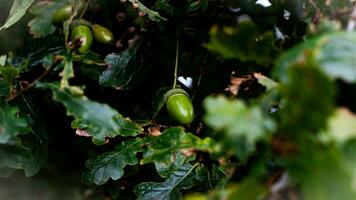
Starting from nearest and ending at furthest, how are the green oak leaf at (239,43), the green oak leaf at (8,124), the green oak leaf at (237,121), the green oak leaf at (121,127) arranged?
the green oak leaf at (237,121), the green oak leaf at (239,43), the green oak leaf at (8,124), the green oak leaf at (121,127)

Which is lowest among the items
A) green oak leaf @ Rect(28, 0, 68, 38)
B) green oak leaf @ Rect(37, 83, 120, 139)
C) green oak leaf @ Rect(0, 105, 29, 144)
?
green oak leaf @ Rect(0, 105, 29, 144)

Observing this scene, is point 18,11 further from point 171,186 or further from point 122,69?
point 171,186

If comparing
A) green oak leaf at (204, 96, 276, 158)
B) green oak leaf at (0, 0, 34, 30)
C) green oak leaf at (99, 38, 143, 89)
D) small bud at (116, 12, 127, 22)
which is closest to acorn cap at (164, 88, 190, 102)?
green oak leaf at (99, 38, 143, 89)

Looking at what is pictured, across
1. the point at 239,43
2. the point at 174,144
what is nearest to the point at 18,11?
the point at 174,144

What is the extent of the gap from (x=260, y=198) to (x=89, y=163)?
0.70m

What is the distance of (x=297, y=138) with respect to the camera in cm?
58

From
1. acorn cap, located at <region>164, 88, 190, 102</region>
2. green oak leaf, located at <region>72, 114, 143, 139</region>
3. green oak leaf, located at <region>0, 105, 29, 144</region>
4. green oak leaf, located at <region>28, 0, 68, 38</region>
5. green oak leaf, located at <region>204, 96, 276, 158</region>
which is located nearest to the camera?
green oak leaf, located at <region>204, 96, 276, 158</region>

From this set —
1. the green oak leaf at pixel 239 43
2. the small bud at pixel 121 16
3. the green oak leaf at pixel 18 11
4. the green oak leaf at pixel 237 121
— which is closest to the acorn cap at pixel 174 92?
the small bud at pixel 121 16

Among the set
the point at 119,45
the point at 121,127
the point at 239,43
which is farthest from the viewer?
the point at 119,45

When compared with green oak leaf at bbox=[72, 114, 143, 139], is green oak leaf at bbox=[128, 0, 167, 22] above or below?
above

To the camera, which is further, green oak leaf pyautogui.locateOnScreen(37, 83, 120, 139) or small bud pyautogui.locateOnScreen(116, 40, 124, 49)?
small bud pyautogui.locateOnScreen(116, 40, 124, 49)

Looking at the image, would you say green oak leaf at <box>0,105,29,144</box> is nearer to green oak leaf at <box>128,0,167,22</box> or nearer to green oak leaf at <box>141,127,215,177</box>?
green oak leaf at <box>141,127,215,177</box>

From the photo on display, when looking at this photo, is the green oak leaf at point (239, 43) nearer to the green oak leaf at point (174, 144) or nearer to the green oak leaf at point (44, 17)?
the green oak leaf at point (174, 144)

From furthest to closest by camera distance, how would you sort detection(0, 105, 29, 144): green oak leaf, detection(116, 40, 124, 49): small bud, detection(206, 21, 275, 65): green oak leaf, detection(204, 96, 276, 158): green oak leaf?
detection(116, 40, 124, 49): small bud, detection(0, 105, 29, 144): green oak leaf, detection(206, 21, 275, 65): green oak leaf, detection(204, 96, 276, 158): green oak leaf
